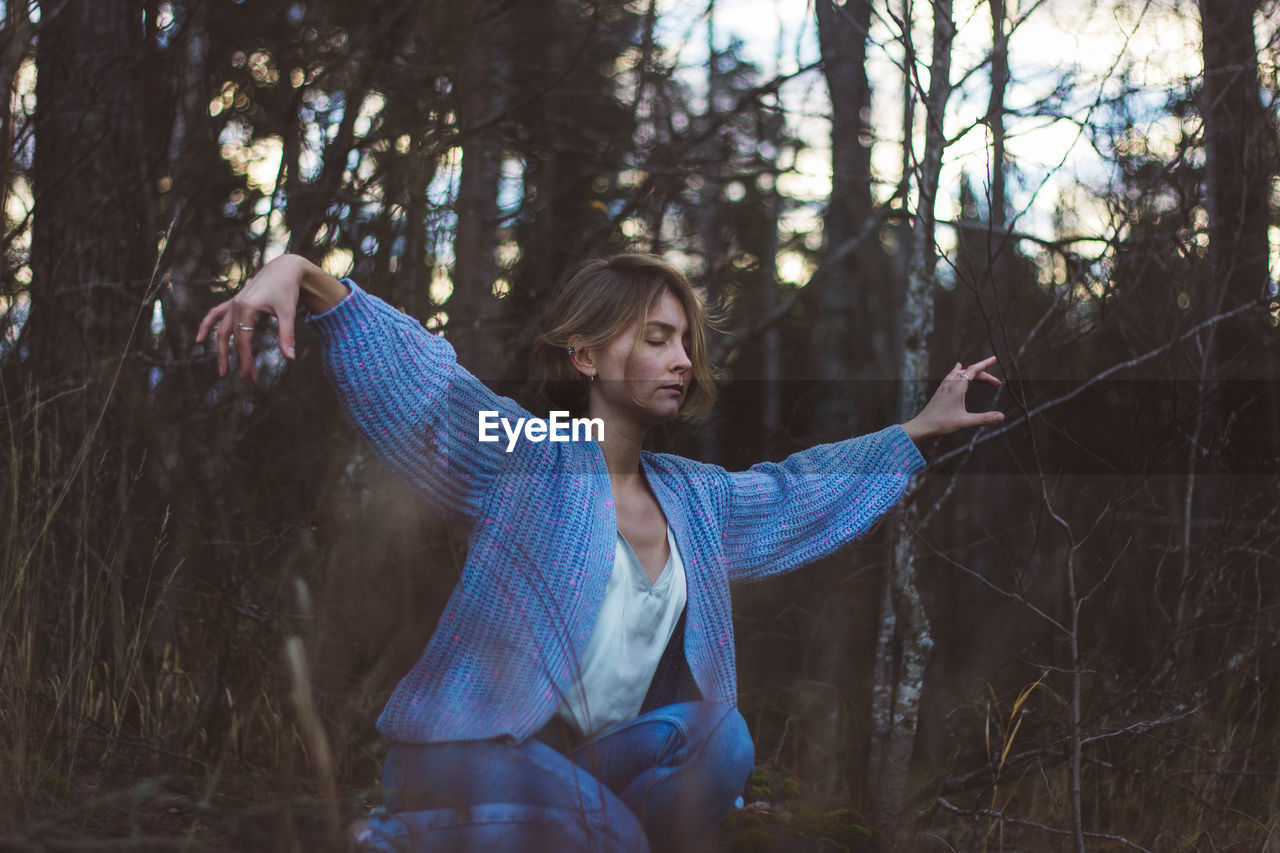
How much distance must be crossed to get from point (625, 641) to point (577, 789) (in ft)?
1.09

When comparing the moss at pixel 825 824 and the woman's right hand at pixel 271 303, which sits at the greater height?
the woman's right hand at pixel 271 303

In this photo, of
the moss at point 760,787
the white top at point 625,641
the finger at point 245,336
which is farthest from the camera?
the moss at point 760,787

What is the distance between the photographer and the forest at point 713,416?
3.26m

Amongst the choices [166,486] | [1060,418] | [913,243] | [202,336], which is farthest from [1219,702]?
[166,486]

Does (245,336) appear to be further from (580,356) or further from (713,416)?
(713,416)

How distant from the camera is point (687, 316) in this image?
2.33 metres

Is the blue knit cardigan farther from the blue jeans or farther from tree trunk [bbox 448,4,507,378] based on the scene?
tree trunk [bbox 448,4,507,378]

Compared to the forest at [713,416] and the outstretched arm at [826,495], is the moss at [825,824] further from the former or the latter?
the outstretched arm at [826,495]

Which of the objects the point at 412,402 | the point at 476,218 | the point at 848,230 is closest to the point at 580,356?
the point at 412,402

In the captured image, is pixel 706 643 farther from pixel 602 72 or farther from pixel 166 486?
pixel 602 72

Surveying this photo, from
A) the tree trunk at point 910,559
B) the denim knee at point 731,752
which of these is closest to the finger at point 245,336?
the denim knee at point 731,752

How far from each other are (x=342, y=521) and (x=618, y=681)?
203cm

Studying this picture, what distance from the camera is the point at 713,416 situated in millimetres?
3826

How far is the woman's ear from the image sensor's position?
229cm
